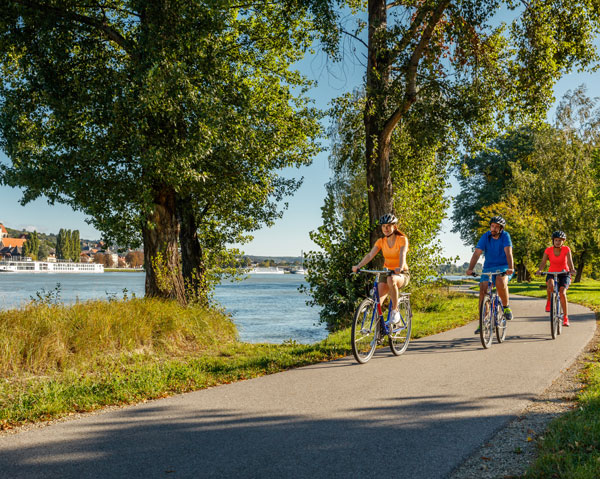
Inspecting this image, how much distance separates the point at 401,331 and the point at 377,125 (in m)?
5.26

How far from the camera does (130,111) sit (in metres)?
9.33

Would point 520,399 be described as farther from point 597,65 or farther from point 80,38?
point 80,38

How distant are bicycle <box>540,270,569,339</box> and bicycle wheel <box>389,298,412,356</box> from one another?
10.6ft

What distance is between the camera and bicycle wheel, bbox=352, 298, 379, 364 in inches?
277

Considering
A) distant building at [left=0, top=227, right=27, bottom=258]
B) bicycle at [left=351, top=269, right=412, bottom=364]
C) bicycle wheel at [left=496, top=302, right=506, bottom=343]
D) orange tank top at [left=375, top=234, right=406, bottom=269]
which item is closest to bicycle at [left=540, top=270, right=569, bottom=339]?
bicycle wheel at [left=496, top=302, right=506, bottom=343]

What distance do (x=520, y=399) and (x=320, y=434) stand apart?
2324 mm

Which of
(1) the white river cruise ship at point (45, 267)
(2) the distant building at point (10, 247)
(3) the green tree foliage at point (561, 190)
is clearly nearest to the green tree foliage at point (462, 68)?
(3) the green tree foliage at point (561, 190)

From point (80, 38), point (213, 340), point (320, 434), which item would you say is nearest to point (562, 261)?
point (213, 340)

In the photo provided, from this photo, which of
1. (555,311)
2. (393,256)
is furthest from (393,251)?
(555,311)

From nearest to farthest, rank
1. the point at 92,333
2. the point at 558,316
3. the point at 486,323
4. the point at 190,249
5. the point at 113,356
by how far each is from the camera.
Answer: the point at 113,356
the point at 92,333
the point at 486,323
the point at 558,316
the point at 190,249

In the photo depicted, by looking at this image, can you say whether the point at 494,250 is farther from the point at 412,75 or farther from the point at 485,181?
the point at 485,181

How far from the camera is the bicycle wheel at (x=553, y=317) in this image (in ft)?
31.3

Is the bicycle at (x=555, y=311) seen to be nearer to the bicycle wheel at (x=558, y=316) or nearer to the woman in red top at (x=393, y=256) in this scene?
the bicycle wheel at (x=558, y=316)

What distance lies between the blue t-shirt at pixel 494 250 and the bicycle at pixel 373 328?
1.88 m
